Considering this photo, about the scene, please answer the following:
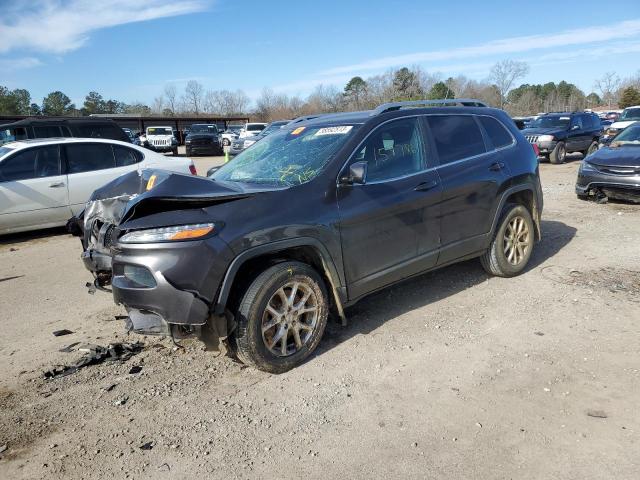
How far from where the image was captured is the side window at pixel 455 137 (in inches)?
180

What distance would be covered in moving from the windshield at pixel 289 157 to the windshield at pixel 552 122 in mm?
15819

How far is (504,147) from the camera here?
17.1 feet

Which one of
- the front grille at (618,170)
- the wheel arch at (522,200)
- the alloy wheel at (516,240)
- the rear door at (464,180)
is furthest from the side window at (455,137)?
the front grille at (618,170)

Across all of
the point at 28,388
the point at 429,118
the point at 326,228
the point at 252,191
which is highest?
the point at 429,118

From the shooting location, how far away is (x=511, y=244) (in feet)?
17.5

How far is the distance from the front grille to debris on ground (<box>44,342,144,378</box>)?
27.8 ft

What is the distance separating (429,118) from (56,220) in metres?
6.69

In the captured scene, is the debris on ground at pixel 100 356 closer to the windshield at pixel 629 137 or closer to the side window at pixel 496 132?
the side window at pixel 496 132

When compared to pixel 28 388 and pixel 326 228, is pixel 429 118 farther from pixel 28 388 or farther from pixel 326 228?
pixel 28 388

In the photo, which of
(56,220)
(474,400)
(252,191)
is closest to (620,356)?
(474,400)

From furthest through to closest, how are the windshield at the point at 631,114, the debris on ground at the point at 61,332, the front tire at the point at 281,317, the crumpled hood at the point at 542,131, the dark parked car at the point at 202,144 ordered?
the dark parked car at the point at 202,144, the windshield at the point at 631,114, the crumpled hood at the point at 542,131, the debris on ground at the point at 61,332, the front tire at the point at 281,317

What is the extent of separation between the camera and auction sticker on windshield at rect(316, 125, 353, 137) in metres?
4.09

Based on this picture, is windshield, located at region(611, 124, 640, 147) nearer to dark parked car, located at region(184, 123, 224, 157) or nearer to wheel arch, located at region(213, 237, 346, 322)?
wheel arch, located at region(213, 237, 346, 322)

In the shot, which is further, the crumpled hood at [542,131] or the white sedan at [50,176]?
the crumpled hood at [542,131]
